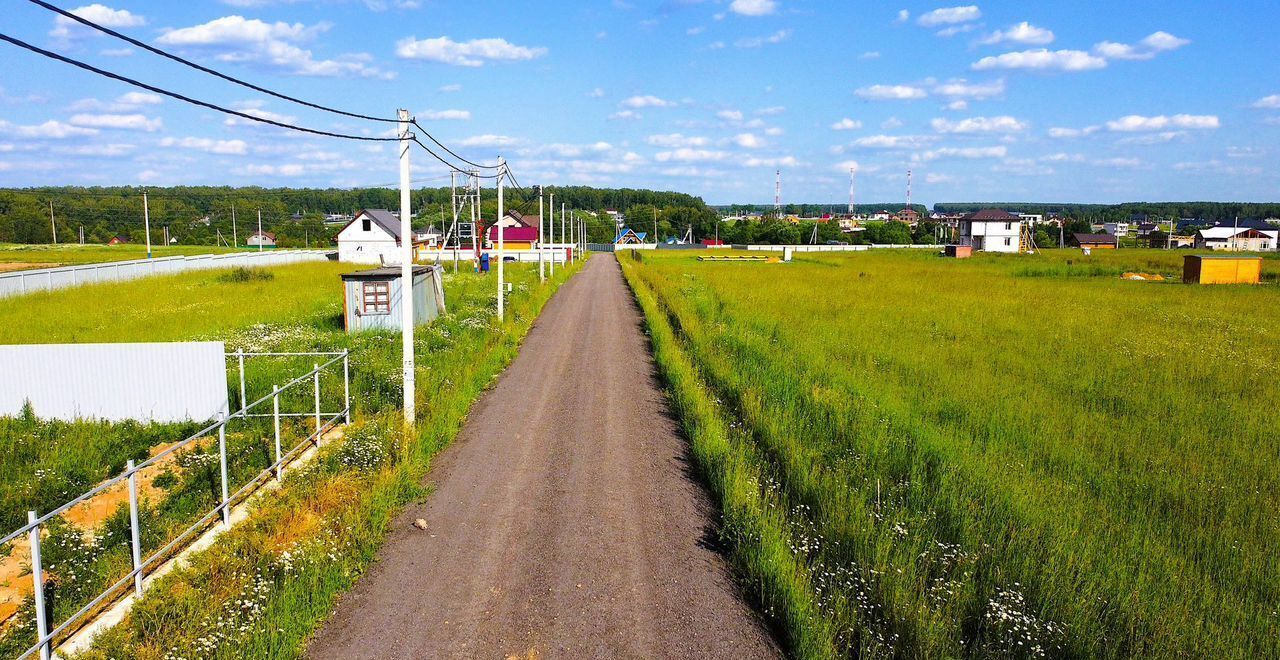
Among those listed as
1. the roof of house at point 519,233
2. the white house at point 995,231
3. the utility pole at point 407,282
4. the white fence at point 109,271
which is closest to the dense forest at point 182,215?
the roof of house at point 519,233

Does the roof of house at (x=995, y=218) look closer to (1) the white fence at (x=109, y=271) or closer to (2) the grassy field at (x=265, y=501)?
(1) the white fence at (x=109, y=271)

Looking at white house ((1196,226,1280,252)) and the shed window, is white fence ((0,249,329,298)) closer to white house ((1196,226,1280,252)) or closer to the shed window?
the shed window

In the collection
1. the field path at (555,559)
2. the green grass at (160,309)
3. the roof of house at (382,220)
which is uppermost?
the roof of house at (382,220)

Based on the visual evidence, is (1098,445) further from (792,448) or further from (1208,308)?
(1208,308)

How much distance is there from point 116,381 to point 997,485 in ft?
41.4

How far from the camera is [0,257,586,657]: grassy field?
5520 mm

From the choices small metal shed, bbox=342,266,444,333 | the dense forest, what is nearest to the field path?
small metal shed, bbox=342,266,444,333

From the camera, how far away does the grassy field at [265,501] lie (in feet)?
18.1

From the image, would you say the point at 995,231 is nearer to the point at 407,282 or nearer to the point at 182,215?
the point at 407,282

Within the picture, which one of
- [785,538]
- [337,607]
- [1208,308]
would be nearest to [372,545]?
[337,607]

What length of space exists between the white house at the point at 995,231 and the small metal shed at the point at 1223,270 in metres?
58.7

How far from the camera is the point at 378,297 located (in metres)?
20.0

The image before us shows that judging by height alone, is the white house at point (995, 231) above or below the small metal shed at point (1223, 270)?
above

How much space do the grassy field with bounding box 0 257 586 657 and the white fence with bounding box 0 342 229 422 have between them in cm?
37
